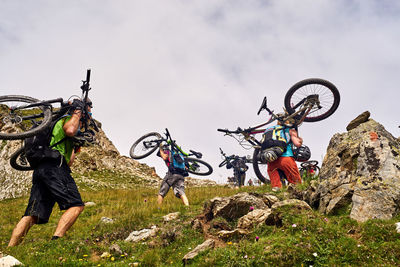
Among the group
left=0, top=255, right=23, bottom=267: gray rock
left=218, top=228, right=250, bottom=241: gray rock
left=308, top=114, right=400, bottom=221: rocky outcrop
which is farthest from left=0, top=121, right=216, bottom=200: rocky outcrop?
left=308, top=114, right=400, bottom=221: rocky outcrop

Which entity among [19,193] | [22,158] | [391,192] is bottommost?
[19,193]

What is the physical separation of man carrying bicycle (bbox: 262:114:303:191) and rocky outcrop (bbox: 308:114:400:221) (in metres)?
3.29

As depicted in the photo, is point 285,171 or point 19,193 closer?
point 285,171

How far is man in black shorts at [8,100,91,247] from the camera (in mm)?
5535

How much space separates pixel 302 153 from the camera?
11.4 m

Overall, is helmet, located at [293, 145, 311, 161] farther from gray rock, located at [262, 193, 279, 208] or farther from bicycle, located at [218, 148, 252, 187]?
bicycle, located at [218, 148, 252, 187]

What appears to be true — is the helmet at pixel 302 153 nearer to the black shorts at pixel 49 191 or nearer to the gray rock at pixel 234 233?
the gray rock at pixel 234 233

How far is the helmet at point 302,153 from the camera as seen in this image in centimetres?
1139

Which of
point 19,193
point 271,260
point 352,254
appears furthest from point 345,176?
point 19,193

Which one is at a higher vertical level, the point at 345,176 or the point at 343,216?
the point at 345,176

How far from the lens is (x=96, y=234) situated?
703 centimetres

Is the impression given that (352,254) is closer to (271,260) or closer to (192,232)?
(271,260)

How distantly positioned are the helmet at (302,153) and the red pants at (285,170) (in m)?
0.62

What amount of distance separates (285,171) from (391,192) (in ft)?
18.7
